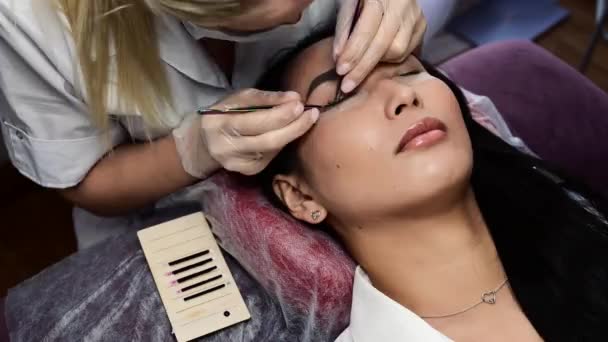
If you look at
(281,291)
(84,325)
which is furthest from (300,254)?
(84,325)

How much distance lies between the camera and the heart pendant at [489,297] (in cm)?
107

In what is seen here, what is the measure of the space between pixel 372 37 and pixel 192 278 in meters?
0.54

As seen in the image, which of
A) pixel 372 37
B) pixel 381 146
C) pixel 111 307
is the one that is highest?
pixel 372 37

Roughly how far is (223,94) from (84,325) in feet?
1.61

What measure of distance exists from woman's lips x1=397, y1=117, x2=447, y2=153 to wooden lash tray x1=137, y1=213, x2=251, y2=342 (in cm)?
42

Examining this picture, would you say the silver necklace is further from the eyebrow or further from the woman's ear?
the eyebrow

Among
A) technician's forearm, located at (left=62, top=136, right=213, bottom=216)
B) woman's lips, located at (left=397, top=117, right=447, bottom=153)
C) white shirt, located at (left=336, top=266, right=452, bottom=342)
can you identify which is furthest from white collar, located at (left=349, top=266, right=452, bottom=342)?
technician's forearm, located at (left=62, top=136, right=213, bottom=216)

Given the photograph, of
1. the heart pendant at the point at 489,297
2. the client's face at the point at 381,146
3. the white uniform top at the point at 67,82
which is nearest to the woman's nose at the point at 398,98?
the client's face at the point at 381,146

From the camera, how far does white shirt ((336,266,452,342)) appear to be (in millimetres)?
1008

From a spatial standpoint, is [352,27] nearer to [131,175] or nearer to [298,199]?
[298,199]

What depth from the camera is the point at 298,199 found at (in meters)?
1.14

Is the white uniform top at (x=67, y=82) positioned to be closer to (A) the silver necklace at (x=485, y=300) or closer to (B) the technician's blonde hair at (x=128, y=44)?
(B) the technician's blonde hair at (x=128, y=44)

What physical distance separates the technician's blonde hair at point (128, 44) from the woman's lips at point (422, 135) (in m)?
0.33

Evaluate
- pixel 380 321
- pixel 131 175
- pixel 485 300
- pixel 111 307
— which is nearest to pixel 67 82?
pixel 131 175
